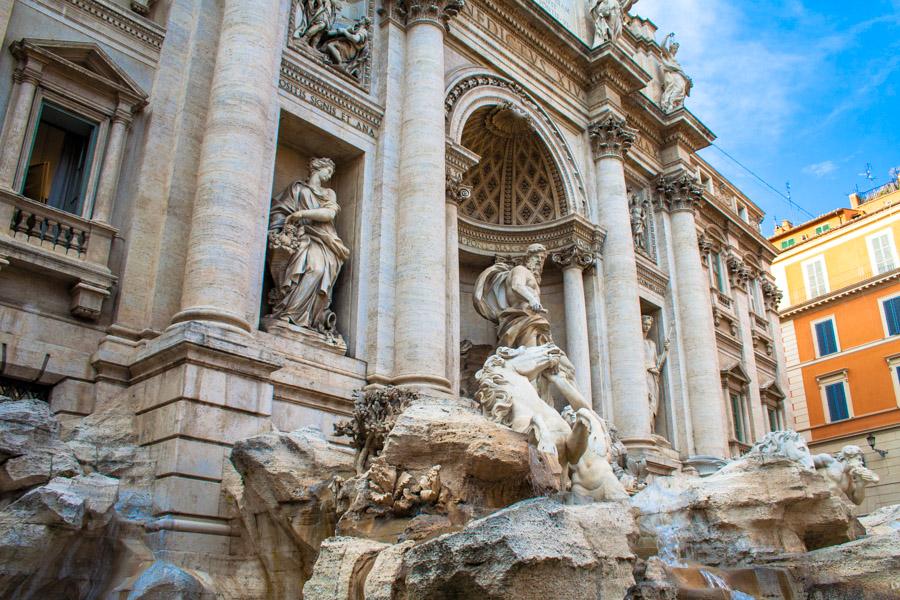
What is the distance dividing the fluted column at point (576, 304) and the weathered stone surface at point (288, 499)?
366 inches

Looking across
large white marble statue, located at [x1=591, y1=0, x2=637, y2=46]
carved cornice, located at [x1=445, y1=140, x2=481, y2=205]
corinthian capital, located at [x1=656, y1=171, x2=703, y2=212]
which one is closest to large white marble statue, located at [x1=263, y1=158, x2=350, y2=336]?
carved cornice, located at [x1=445, y1=140, x2=481, y2=205]

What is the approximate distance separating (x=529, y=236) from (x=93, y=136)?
9.65 metres

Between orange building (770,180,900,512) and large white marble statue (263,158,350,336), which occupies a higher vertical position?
orange building (770,180,900,512)

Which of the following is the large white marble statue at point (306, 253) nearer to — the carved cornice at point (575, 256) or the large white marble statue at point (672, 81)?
the carved cornice at point (575, 256)

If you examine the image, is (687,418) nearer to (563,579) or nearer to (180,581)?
(180,581)

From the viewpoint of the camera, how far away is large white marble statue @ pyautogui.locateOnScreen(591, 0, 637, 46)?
19.3m

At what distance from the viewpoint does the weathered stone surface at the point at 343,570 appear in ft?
15.8

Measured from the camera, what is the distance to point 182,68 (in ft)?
36.4

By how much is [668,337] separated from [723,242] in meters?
7.82

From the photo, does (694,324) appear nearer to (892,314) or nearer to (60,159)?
(892,314)

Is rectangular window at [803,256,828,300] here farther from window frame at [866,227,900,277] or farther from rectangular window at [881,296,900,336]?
rectangular window at [881,296,900,336]

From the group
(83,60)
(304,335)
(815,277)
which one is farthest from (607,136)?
(815,277)

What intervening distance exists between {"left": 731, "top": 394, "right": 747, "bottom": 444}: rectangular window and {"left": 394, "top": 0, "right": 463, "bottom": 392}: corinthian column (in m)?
13.1

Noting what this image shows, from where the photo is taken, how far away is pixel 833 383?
99.6ft
